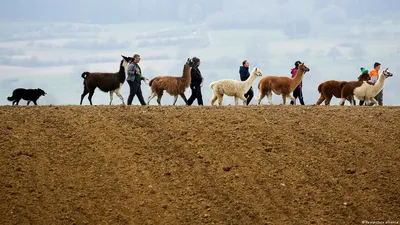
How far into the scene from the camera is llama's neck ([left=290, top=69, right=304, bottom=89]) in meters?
28.7

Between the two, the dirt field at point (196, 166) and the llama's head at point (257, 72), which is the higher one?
the llama's head at point (257, 72)

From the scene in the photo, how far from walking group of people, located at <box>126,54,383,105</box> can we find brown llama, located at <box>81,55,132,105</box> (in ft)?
1.66

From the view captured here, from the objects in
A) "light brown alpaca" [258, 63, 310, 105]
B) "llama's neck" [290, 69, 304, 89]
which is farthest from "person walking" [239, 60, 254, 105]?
"llama's neck" [290, 69, 304, 89]

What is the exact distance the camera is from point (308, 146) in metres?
22.2

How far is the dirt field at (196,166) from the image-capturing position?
62.7 feet

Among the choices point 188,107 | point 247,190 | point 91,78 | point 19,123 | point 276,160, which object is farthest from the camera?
point 91,78

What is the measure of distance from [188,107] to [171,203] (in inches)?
237

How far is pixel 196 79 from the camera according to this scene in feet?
93.6

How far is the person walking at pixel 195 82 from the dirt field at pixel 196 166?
12.8ft

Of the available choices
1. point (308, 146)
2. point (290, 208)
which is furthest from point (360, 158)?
point (290, 208)

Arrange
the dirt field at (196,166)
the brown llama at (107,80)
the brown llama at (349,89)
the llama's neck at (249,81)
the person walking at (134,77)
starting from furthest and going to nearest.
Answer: the brown llama at (349,89), the llama's neck at (249,81), the brown llama at (107,80), the person walking at (134,77), the dirt field at (196,166)

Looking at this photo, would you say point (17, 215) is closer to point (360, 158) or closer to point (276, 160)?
point (276, 160)

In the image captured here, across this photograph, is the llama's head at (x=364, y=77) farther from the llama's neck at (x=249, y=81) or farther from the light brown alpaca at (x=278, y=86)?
the llama's neck at (x=249, y=81)

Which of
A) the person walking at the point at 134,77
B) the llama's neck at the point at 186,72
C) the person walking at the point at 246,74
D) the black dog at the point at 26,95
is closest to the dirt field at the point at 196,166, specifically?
the person walking at the point at 134,77
